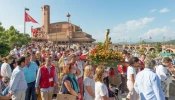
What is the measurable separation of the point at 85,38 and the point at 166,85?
85206 millimetres

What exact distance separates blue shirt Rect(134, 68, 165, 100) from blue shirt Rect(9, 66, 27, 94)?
2867mm

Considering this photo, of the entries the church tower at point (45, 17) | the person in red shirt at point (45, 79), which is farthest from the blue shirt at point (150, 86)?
the church tower at point (45, 17)

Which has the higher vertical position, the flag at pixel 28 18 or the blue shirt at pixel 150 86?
the flag at pixel 28 18

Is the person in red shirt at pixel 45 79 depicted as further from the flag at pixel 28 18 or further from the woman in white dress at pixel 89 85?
the flag at pixel 28 18

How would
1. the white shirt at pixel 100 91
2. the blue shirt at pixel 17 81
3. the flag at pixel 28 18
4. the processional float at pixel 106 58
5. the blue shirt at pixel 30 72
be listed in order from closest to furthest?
the white shirt at pixel 100 91, the blue shirt at pixel 17 81, the blue shirt at pixel 30 72, the processional float at pixel 106 58, the flag at pixel 28 18

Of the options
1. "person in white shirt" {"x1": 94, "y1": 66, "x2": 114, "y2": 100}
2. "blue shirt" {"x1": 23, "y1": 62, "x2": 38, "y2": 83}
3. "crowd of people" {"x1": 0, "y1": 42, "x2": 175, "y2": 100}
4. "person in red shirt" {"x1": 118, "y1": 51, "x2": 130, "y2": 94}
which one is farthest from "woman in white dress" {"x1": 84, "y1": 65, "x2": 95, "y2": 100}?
"person in red shirt" {"x1": 118, "y1": 51, "x2": 130, "y2": 94}

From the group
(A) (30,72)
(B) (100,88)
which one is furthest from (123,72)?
(B) (100,88)

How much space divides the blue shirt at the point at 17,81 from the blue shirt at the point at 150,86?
9.40ft

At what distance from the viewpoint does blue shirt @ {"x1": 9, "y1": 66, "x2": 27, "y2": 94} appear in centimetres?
416

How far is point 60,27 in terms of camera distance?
112000mm

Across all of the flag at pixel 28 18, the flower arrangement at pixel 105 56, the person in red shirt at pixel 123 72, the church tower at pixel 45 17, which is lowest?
the person in red shirt at pixel 123 72

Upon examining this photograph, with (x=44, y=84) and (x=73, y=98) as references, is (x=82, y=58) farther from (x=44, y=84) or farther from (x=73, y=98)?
(x=73, y=98)

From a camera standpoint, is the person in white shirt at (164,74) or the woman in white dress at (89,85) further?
the person in white shirt at (164,74)

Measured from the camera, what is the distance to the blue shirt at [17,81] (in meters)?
4.16
